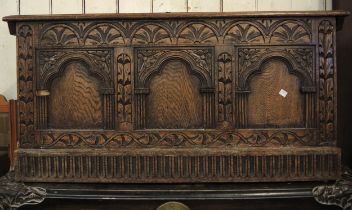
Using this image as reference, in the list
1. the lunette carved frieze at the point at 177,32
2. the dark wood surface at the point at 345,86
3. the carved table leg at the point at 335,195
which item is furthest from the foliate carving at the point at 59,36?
the dark wood surface at the point at 345,86

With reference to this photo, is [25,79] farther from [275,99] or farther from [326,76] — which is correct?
[326,76]

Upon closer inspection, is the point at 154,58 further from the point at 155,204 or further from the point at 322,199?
the point at 322,199

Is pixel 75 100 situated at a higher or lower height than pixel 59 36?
lower

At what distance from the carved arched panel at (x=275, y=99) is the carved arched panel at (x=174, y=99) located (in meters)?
0.23

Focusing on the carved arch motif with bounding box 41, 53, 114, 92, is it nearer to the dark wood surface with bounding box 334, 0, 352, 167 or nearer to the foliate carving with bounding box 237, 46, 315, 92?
the foliate carving with bounding box 237, 46, 315, 92

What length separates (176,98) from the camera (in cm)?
145

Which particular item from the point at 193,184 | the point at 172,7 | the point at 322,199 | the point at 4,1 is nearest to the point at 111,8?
the point at 172,7

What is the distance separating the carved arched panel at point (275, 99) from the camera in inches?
56.8

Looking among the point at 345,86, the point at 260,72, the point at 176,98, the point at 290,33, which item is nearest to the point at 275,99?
the point at 260,72

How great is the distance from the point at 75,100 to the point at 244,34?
0.75m

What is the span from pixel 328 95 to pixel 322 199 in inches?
16.4

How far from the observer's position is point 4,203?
1379mm

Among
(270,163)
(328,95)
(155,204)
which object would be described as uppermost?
(328,95)

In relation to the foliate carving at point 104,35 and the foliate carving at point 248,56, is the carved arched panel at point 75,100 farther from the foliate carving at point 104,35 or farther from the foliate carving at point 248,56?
the foliate carving at point 248,56
